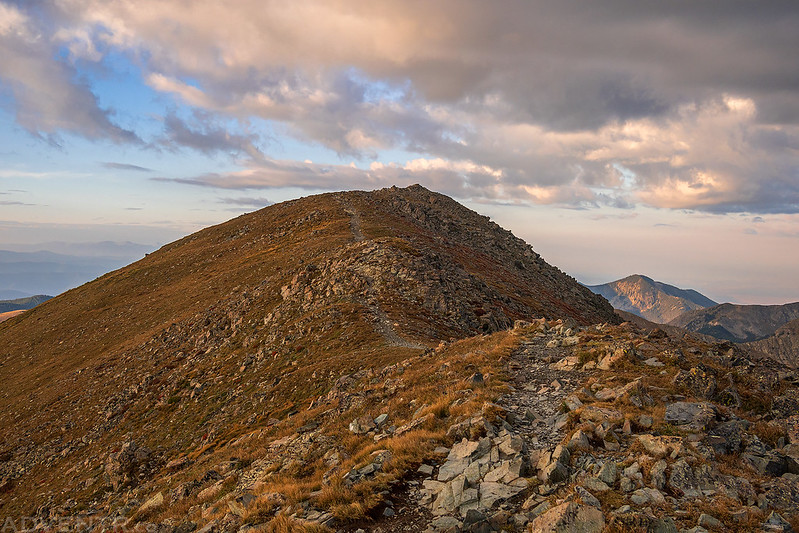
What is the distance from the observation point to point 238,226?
119375 mm

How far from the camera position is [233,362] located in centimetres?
4203

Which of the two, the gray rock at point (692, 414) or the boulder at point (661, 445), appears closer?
the boulder at point (661, 445)

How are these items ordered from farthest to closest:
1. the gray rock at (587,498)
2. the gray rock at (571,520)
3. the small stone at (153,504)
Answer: the small stone at (153,504) → the gray rock at (587,498) → the gray rock at (571,520)

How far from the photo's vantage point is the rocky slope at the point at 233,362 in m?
22.8

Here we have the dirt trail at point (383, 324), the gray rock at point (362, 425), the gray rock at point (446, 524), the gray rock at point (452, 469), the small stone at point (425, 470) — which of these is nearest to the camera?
the gray rock at point (446, 524)

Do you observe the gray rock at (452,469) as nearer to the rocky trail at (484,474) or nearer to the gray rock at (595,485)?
the rocky trail at (484,474)

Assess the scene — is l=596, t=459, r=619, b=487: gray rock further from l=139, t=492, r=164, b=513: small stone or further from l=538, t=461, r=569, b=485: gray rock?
l=139, t=492, r=164, b=513: small stone

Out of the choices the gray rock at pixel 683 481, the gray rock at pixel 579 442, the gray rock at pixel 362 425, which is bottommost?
the gray rock at pixel 362 425

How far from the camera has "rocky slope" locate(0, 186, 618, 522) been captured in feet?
74.8

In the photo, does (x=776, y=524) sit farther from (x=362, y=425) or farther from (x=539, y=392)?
(x=362, y=425)

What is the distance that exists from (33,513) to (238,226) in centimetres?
9626

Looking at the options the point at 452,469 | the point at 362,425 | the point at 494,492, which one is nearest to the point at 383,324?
the point at 362,425

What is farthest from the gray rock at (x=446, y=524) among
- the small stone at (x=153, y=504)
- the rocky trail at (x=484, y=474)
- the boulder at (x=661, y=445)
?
the small stone at (x=153, y=504)

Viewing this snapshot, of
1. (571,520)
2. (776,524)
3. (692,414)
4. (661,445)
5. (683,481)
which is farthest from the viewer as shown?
(692,414)
